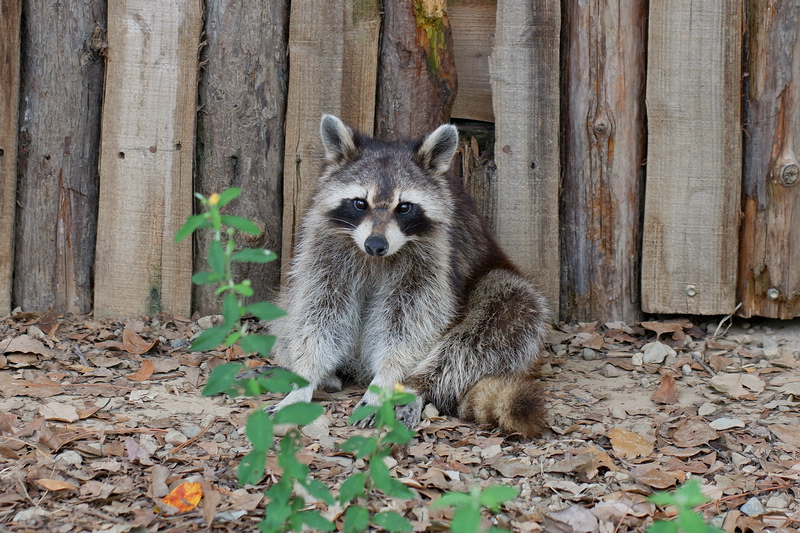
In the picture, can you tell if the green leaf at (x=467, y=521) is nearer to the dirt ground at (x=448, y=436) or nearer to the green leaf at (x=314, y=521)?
the green leaf at (x=314, y=521)

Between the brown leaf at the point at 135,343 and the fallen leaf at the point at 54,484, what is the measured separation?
1.49m

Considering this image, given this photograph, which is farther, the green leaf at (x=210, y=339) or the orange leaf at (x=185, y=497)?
the orange leaf at (x=185, y=497)

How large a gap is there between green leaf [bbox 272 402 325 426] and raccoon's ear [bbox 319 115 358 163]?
2.15 m

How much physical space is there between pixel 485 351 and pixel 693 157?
163 cm

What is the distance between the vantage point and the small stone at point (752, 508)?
3.06 meters

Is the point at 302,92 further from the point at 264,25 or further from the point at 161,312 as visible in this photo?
the point at 161,312

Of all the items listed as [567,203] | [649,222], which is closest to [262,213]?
[567,203]

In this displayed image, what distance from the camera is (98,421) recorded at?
353 centimetres

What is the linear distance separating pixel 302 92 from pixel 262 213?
27.8 inches

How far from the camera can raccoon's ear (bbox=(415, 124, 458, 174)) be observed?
13.6 feet

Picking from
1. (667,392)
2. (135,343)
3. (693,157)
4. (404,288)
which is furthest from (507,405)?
(135,343)

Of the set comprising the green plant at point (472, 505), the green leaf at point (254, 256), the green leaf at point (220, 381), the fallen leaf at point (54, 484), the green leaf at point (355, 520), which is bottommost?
the fallen leaf at point (54, 484)

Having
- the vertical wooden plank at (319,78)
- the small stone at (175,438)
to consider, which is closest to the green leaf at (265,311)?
the small stone at (175,438)

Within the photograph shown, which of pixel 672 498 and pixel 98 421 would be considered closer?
pixel 672 498
